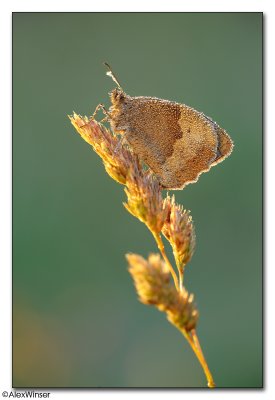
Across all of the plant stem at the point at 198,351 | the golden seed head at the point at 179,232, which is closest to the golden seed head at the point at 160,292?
the plant stem at the point at 198,351

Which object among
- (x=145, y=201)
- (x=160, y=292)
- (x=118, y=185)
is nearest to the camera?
(x=160, y=292)

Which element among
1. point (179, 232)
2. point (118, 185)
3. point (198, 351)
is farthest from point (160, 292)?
point (118, 185)

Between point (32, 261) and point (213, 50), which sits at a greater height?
point (213, 50)

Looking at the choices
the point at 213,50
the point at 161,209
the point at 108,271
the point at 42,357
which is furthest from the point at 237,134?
the point at 161,209

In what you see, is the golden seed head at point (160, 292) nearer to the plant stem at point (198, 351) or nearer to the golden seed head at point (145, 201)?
the plant stem at point (198, 351)

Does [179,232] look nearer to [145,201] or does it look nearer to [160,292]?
[145,201]

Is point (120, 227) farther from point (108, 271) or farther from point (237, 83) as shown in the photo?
point (237, 83)
